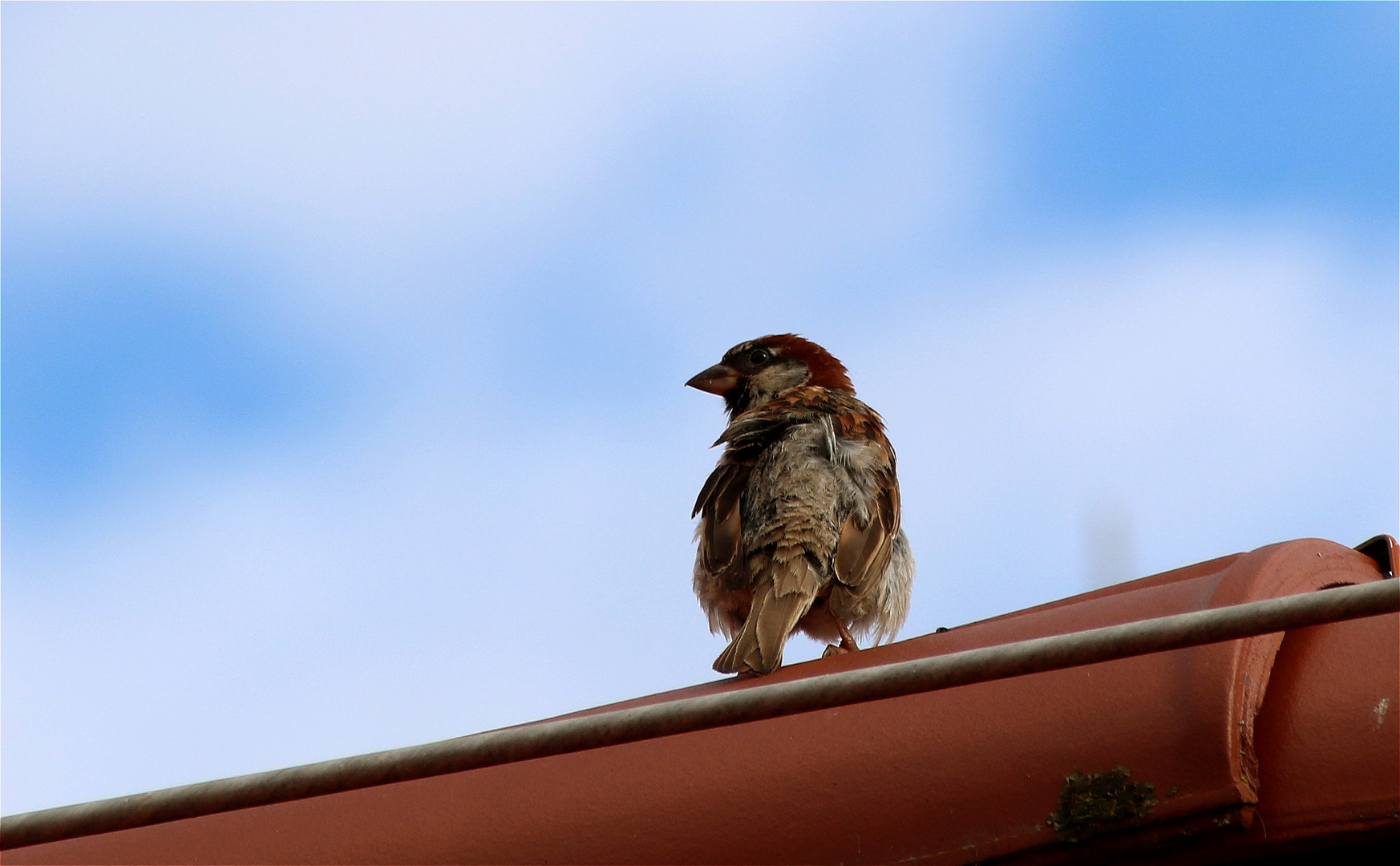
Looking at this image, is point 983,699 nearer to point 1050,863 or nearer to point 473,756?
point 1050,863

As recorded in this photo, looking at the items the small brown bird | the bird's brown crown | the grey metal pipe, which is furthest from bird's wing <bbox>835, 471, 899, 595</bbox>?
the grey metal pipe

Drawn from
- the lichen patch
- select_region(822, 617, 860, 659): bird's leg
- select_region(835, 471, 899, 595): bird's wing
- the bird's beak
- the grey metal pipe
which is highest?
the bird's beak

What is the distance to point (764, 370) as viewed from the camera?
634 cm

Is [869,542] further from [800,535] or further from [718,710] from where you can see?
[718,710]

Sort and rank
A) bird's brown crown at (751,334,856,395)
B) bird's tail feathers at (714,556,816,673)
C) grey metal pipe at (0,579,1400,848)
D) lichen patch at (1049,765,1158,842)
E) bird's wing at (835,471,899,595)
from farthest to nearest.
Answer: bird's brown crown at (751,334,856,395) < bird's wing at (835,471,899,595) < bird's tail feathers at (714,556,816,673) < lichen patch at (1049,765,1158,842) < grey metal pipe at (0,579,1400,848)

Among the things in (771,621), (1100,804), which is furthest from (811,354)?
(1100,804)

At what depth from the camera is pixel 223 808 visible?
6.64ft

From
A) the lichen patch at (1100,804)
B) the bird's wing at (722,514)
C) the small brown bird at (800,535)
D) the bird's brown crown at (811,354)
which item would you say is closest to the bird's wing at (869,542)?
the small brown bird at (800,535)

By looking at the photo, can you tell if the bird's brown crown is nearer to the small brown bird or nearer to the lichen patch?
the small brown bird

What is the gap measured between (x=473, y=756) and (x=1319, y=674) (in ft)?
4.42

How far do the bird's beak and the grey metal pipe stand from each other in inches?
172

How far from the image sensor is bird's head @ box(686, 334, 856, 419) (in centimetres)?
627

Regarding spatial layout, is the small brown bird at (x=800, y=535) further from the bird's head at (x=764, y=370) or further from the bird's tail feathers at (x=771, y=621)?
the bird's head at (x=764, y=370)

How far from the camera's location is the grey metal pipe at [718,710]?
1.83 metres
